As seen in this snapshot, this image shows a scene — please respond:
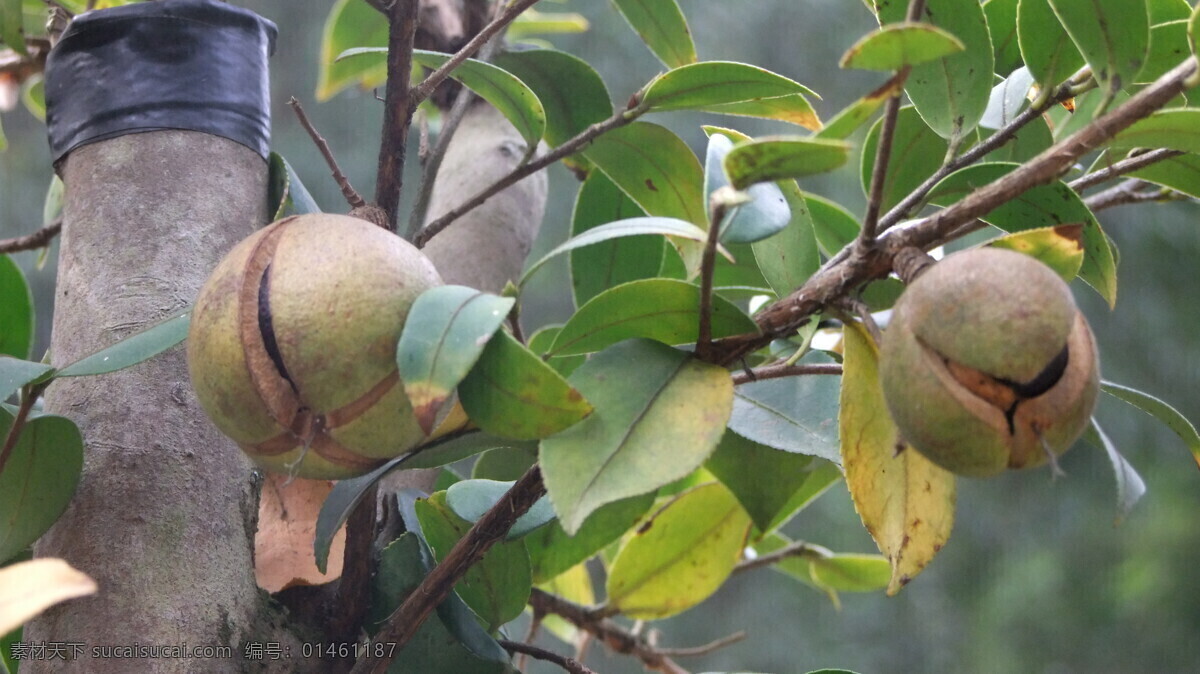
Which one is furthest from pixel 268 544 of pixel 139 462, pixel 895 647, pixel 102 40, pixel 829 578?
pixel 895 647

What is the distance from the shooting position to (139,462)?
1.76 feet

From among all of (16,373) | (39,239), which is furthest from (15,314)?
(16,373)

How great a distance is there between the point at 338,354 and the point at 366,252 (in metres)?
0.05

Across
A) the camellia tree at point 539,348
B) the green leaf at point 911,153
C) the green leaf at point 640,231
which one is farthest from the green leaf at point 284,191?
the green leaf at point 911,153

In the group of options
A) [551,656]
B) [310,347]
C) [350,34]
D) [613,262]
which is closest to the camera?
[310,347]

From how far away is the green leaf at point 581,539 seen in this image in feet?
2.14

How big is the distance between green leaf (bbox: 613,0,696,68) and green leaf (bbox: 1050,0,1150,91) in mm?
308

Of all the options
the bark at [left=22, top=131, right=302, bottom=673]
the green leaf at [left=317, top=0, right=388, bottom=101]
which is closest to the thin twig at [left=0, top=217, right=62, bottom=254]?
the bark at [left=22, top=131, right=302, bottom=673]

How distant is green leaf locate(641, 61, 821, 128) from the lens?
0.54m

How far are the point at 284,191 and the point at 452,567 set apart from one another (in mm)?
276

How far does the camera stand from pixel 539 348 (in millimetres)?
736

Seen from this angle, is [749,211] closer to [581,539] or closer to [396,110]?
[396,110]

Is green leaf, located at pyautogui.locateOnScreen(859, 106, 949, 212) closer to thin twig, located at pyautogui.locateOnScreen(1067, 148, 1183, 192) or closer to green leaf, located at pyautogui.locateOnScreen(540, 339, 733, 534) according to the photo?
thin twig, located at pyautogui.locateOnScreen(1067, 148, 1183, 192)

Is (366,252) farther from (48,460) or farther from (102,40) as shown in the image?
(102,40)
